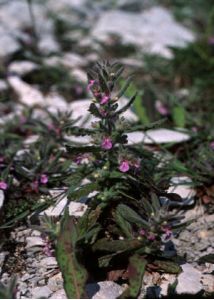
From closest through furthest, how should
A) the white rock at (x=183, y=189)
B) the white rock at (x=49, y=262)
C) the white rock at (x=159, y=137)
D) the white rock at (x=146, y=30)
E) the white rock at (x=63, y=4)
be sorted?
1. the white rock at (x=49, y=262)
2. the white rock at (x=183, y=189)
3. the white rock at (x=159, y=137)
4. the white rock at (x=146, y=30)
5. the white rock at (x=63, y=4)

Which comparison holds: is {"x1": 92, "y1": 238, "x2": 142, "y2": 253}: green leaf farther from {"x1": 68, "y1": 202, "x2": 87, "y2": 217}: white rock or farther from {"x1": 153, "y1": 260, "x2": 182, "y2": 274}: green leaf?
{"x1": 68, "y1": 202, "x2": 87, "y2": 217}: white rock

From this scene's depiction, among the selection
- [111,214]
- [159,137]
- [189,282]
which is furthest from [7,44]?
[189,282]

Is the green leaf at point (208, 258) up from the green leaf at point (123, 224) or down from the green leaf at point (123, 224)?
down

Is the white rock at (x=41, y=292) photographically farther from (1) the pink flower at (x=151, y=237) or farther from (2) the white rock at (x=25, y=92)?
(2) the white rock at (x=25, y=92)

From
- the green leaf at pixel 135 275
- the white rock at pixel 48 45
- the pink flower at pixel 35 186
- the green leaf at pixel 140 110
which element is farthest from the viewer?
the white rock at pixel 48 45

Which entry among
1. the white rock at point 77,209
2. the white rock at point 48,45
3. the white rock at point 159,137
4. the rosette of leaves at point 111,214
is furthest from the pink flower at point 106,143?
the white rock at point 48,45
